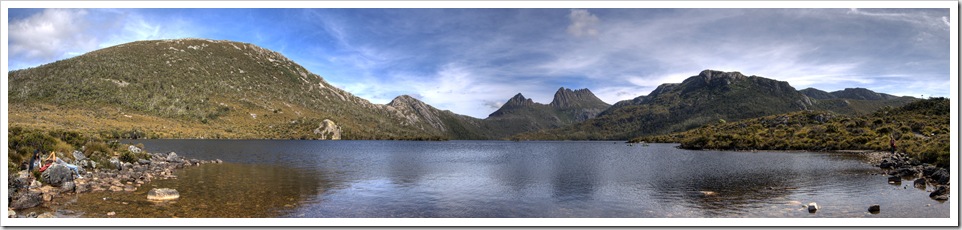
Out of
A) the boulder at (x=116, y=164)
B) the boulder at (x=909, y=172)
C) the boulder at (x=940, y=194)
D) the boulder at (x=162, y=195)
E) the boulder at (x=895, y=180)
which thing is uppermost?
the boulder at (x=909, y=172)

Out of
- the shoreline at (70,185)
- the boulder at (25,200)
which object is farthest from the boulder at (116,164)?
the boulder at (25,200)

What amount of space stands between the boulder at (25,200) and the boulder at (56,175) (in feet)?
14.1

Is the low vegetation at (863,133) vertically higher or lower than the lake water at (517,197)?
higher

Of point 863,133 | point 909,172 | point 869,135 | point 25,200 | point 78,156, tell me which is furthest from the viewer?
point 863,133

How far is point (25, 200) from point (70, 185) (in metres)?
4.75

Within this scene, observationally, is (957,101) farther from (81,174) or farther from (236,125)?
(236,125)

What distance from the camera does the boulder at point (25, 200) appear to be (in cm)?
1884

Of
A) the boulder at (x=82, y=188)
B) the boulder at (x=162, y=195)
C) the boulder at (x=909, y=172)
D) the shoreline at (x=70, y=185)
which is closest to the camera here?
the shoreline at (x=70, y=185)

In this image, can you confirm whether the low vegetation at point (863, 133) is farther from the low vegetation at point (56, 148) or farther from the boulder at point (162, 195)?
the low vegetation at point (56, 148)

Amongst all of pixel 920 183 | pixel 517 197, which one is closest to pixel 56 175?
pixel 517 197

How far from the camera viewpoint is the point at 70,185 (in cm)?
2361

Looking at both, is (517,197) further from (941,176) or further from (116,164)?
(116,164)

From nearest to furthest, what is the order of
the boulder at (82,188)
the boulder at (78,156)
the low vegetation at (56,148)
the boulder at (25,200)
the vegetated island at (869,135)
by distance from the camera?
1. the boulder at (25,200)
2. the boulder at (82,188)
3. the low vegetation at (56,148)
4. the boulder at (78,156)
5. the vegetated island at (869,135)

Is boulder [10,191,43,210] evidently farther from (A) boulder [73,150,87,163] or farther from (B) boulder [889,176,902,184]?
(B) boulder [889,176,902,184]
